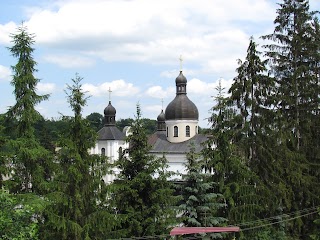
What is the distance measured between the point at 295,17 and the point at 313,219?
31.2 feet

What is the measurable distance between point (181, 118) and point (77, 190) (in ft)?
118

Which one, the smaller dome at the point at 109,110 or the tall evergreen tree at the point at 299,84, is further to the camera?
the smaller dome at the point at 109,110

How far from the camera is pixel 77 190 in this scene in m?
19.5

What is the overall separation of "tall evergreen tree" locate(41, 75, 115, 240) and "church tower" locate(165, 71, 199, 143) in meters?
35.0

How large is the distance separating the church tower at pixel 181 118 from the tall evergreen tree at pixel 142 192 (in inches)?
1295

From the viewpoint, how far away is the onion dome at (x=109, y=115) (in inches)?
2527

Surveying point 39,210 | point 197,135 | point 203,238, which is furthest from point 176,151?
point 39,210

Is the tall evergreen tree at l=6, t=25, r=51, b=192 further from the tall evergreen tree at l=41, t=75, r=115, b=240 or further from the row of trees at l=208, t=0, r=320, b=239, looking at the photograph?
the row of trees at l=208, t=0, r=320, b=239

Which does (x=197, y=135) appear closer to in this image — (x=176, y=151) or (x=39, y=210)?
(x=176, y=151)

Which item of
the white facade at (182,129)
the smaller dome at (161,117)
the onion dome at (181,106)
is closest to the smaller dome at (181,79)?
the onion dome at (181,106)

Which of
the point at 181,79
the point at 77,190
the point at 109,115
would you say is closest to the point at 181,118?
the point at 181,79

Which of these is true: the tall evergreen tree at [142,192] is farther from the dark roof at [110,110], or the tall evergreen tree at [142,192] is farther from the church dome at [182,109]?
the dark roof at [110,110]

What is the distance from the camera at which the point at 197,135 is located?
178 feet

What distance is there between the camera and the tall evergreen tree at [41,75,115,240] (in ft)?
62.9
